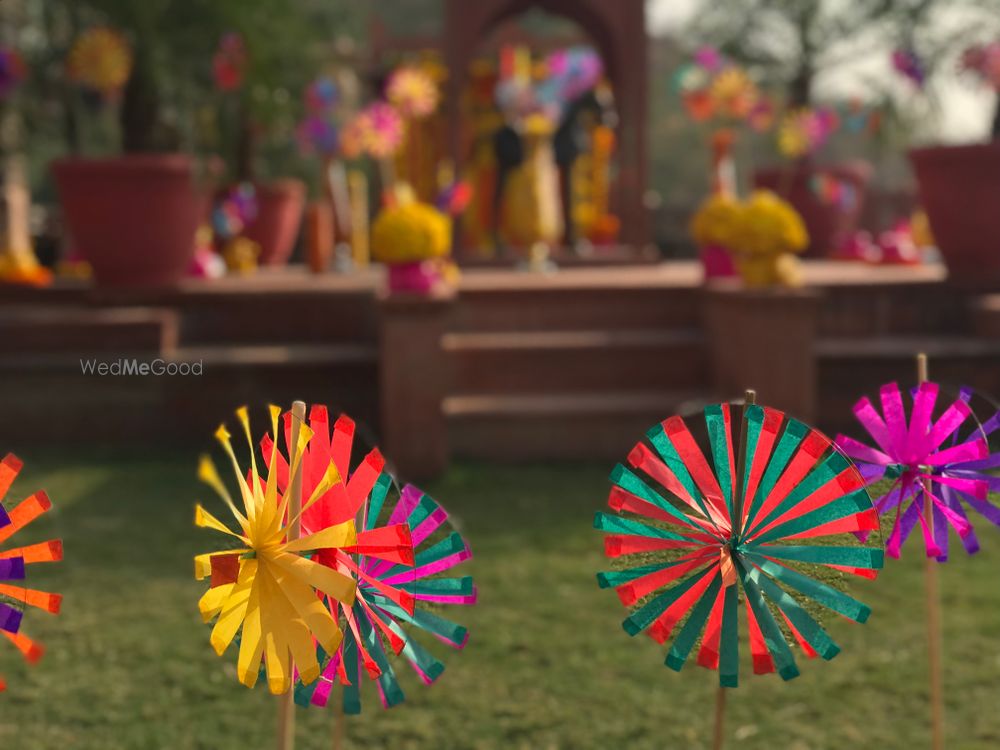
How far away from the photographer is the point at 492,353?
4629 mm

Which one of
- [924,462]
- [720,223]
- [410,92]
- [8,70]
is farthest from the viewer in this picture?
[410,92]

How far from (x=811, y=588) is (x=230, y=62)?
613 centimetres

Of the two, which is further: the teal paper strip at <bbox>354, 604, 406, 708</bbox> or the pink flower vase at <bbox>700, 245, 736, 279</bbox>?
the pink flower vase at <bbox>700, 245, 736, 279</bbox>

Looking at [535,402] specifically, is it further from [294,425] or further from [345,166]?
[345,166]

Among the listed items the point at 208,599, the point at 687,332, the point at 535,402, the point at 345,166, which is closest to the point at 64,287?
the point at 535,402

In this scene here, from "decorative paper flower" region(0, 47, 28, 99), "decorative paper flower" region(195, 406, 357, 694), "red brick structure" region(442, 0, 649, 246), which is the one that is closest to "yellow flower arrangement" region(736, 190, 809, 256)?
"red brick structure" region(442, 0, 649, 246)

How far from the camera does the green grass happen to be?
202 cm

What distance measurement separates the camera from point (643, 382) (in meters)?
4.67

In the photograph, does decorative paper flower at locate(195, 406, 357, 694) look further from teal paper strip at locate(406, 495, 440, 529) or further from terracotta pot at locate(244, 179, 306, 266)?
terracotta pot at locate(244, 179, 306, 266)

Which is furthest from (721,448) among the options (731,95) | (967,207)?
(731,95)

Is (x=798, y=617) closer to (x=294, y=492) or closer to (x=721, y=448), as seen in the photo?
(x=721, y=448)

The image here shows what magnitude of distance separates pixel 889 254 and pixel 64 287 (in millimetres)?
5242

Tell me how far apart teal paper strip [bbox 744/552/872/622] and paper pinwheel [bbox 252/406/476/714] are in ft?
0.90

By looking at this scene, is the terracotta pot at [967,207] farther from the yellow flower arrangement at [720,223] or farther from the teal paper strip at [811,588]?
the teal paper strip at [811,588]
